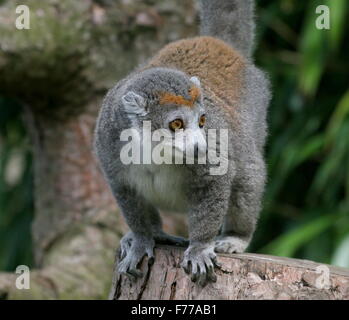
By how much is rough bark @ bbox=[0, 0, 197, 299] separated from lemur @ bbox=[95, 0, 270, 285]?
68.8 inches

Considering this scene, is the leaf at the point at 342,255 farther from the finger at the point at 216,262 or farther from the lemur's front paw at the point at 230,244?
the finger at the point at 216,262

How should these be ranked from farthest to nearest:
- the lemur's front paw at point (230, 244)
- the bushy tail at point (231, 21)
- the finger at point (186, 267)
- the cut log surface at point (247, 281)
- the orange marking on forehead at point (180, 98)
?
1. the bushy tail at point (231, 21)
2. the lemur's front paw at point (230, 244)
3. the finger at point (186, 267)
4. the orange marking on forehead at point (180, 98)
5. the cut log surface at point (247, 281)

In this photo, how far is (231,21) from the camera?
5223 mm

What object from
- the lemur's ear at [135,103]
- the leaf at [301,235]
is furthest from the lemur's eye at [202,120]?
the leaf at [301,235]

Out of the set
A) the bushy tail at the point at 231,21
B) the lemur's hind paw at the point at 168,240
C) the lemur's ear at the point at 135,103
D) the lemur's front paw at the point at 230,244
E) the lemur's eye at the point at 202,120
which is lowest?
the lemur's front paw at the point at 230,244

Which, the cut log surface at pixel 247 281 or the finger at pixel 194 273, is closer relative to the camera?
the cut log surface at pixel 247 281

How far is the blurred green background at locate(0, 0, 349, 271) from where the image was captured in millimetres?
6637

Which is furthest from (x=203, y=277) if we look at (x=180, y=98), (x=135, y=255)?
(x=180, y=98)

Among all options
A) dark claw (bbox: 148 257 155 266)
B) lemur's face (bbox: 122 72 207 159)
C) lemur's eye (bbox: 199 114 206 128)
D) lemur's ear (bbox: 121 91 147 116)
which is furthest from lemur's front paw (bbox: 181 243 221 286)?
lemur's ear (bbox: 121 91 147 116)

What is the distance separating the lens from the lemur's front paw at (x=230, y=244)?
436cm

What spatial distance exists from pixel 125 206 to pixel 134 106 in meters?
0.66

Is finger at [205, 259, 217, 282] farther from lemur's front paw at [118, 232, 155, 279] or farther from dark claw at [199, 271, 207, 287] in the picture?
lemur's front paw at [118, 232, 155, 279]

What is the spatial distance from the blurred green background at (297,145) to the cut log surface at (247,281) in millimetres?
2408

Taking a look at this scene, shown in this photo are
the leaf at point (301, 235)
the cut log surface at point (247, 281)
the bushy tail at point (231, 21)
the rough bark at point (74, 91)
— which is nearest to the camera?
the cut log surface at point (247, 281)
